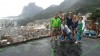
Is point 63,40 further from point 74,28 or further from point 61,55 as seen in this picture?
point 61,55

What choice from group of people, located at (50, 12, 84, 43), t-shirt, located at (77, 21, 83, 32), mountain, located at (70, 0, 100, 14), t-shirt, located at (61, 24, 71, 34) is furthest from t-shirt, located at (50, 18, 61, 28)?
mountain, located at (70, 0, 100, 14)

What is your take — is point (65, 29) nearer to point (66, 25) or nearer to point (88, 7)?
point (66, 25)

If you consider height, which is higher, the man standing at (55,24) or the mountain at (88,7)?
the mountain at (88,7)

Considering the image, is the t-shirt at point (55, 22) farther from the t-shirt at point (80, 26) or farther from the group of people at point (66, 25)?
the t-shirt at point (80, 26)

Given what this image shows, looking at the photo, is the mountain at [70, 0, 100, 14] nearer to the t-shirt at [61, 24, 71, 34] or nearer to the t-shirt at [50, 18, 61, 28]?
the t-shirt at [61, 24, 71, 34]

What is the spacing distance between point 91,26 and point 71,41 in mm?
4491

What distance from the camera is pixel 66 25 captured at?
562 inches

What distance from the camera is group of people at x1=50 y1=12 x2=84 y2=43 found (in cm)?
1406

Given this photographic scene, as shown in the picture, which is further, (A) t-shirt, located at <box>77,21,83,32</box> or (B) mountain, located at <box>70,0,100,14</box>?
(B) mountain, located at <box>70,0,100,14</box>

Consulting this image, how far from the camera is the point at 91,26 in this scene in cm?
1870

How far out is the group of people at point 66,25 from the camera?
14062mm

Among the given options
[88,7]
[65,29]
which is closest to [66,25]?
[65,29]

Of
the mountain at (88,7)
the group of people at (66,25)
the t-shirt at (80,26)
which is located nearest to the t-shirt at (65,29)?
the group of people at (66,25)

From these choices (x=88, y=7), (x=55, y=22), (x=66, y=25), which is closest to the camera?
(x=55, y=22)
